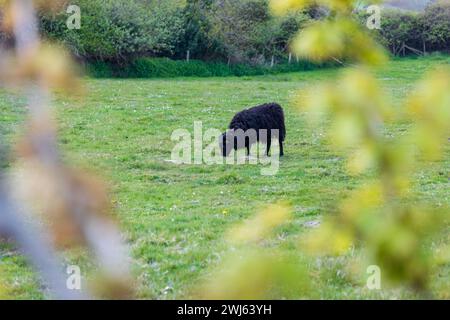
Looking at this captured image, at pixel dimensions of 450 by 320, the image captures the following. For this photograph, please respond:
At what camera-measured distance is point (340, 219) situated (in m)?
1.71

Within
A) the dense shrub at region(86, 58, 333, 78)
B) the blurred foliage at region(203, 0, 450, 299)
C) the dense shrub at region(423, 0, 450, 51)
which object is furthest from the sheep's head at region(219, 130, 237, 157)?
the dense shrub at region(423, 0, 450, 51)

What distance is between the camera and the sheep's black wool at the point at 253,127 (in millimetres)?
16641

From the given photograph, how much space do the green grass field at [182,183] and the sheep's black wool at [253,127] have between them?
0.94 meters

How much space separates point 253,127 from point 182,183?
3580 mm

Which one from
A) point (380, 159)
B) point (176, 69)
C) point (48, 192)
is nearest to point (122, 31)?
point (176, 69)

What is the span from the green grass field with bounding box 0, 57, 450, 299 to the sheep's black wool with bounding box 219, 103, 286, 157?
944 mm

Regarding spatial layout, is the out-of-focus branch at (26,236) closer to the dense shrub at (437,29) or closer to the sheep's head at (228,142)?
the sheep's head at (228,142)

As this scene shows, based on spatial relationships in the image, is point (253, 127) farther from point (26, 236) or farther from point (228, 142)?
point (26, 236)

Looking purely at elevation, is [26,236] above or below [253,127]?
above

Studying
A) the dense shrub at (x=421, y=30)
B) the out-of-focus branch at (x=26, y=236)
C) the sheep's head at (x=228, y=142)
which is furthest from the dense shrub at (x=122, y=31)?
the out-of-focus branch at (x=26, y=236)

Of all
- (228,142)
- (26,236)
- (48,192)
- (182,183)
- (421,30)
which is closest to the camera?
(26,236)

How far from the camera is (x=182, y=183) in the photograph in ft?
46.0

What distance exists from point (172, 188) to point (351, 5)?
1191 centimetres
